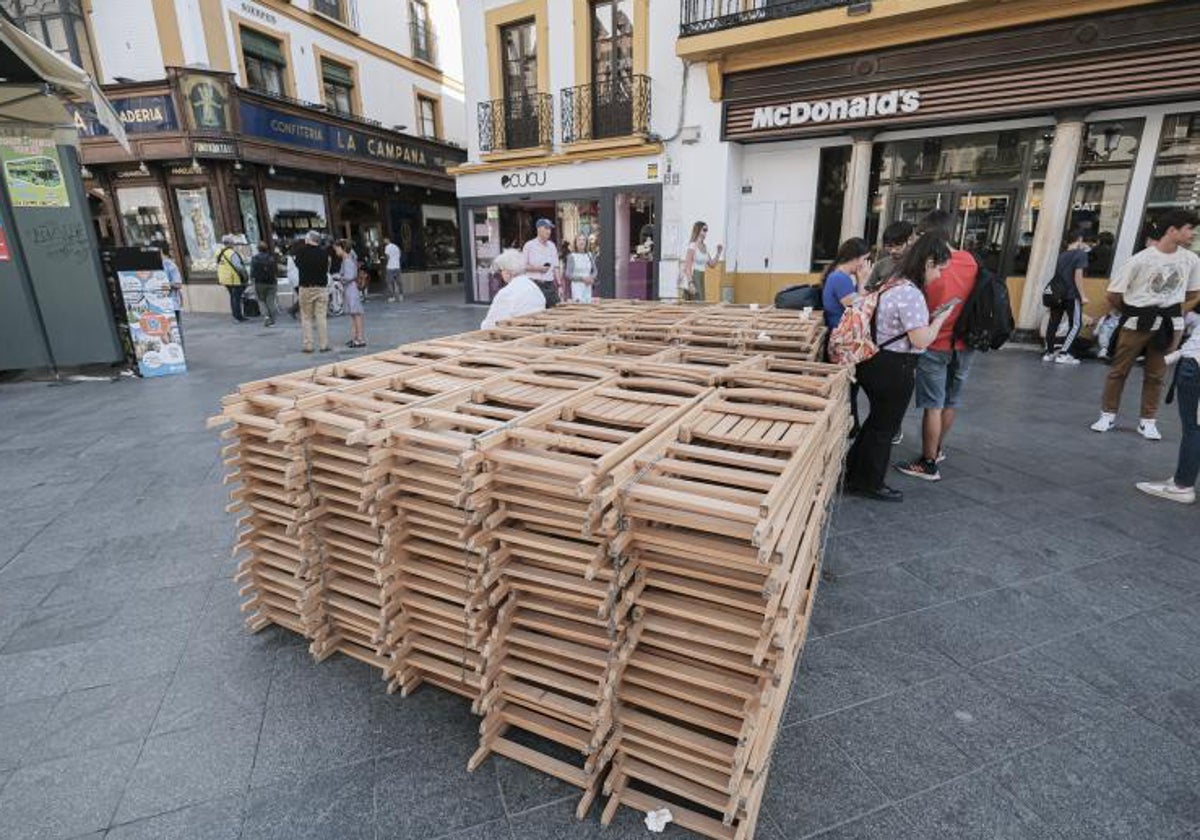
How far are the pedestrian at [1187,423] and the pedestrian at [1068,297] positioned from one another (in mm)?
4997

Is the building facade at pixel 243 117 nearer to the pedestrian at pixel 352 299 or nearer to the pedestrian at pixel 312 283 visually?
the pedestrian at pixel 352 299

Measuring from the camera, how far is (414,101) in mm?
21234

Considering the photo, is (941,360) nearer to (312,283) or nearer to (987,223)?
(987,223)

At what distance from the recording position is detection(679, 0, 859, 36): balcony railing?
10.3m

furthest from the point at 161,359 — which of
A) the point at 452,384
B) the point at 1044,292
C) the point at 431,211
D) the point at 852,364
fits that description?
the point at 431,211

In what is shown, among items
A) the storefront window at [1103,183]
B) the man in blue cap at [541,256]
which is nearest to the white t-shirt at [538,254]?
the man in blue cap at [541,256]

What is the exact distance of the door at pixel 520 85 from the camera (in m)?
14.2

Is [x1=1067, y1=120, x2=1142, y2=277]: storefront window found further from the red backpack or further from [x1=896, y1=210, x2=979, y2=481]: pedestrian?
the red backpack

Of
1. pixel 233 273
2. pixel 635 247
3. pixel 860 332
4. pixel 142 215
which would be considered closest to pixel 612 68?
pixel 635 247

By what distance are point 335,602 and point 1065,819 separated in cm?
312

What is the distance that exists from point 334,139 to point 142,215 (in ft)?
18.3

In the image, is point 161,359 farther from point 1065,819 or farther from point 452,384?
point 1065,819

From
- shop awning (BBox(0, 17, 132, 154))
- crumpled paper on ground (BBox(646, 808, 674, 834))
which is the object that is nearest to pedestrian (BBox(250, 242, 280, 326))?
shop awning (BBox(0, 17, 132, 154))

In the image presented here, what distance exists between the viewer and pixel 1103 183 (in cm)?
962
